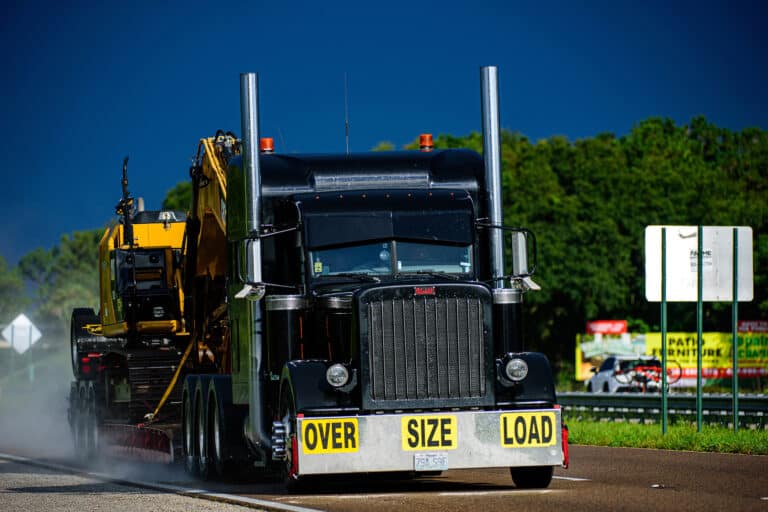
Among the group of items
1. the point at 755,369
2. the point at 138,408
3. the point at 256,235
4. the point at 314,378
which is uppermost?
the point at 256,235

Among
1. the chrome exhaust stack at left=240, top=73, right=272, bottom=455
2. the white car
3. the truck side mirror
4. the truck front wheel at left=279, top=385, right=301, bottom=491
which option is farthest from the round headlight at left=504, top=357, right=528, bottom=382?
the white car

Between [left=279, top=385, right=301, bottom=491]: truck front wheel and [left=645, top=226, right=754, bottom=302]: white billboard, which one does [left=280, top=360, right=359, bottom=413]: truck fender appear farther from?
[left=645, top=226, right=754, bottom=302]: white billboard

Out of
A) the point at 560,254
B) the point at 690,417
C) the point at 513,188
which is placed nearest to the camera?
the point at 690,417

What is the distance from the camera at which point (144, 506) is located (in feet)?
47.9

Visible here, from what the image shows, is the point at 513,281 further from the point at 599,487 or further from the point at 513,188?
the point at 513,188

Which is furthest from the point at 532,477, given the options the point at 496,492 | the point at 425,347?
the point at 425,347

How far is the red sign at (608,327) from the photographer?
223ft

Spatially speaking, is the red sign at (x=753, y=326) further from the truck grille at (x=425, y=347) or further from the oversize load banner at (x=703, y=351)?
the truck grille at (x=425, y=347)

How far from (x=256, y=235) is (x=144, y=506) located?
9.49 feet

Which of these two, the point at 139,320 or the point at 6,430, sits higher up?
the point at 139,320

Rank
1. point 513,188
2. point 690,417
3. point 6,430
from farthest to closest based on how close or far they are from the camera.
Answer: point 513,188 < point 6,430 < point 690,417

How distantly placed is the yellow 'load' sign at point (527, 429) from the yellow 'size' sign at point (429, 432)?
0.48m

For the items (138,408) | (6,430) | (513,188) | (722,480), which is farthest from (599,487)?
(513,188)

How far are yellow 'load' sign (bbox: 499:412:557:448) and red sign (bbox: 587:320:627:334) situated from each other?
5332 cm
